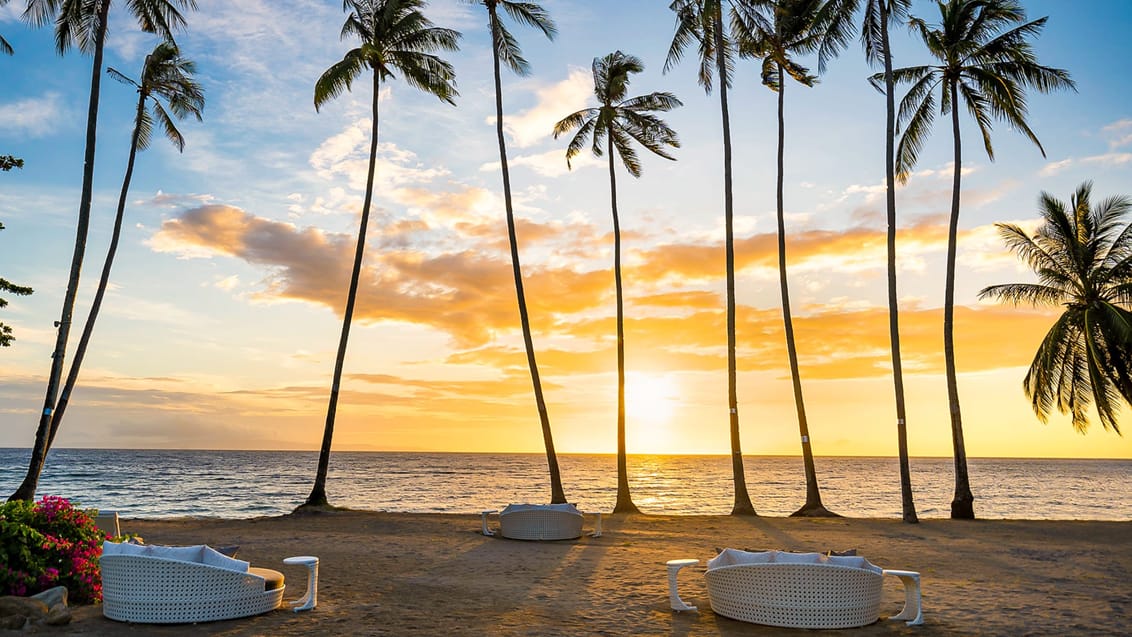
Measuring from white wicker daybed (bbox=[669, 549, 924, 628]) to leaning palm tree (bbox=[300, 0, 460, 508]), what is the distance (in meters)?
15.1

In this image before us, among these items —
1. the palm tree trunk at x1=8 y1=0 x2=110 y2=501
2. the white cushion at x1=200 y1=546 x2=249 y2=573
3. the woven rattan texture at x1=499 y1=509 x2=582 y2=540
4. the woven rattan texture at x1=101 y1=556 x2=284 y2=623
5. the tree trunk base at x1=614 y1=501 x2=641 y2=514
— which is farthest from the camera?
the tree trunk base at x1=614 y1=501 x2=641 y2=514

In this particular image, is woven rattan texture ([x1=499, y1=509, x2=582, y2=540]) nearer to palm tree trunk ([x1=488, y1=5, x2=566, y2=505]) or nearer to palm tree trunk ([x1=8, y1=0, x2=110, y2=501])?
palm tree trunk ([x1=488, y1=5, x2=566, y2=505])

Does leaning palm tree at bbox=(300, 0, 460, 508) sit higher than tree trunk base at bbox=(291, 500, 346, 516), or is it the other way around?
leaning palm tree at bbox=(300, 0, 460, 508)

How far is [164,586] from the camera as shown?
672 centimetres

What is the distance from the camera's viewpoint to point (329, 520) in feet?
57.0

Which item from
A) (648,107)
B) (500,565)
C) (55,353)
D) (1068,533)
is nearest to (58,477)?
(55,353)

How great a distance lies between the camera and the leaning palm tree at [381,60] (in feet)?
66.6

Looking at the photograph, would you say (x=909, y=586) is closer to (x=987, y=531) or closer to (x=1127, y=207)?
(x=987, y=531)

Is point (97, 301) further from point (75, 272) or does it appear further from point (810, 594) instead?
point (810, 594)

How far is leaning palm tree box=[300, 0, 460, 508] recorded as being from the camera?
20.3m

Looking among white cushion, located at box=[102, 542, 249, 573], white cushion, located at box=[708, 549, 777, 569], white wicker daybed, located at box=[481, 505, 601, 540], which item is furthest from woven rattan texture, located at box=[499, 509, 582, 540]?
white cushion, located at box=[102, 542, 249, 573]

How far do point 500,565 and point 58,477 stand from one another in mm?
57941

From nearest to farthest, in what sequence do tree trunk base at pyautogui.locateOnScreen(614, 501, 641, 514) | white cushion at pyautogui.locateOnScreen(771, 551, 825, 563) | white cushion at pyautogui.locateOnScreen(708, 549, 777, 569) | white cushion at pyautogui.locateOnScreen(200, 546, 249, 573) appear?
white cushion at pyautogui.locateOnScreen(771, 551, 825, 563) < white cushion at pyautogui.locateOnScreen(200, 546, 249, 573) < white cushion at pyautogui.locateOnScreen(708, 549, 777, 569) < tree trunk base at pyautogui.locateOnScreen(614, 501, 641, 514)

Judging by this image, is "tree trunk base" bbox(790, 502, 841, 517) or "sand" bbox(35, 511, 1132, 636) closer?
"sand" bbox(35, 511, 1132, 636)
